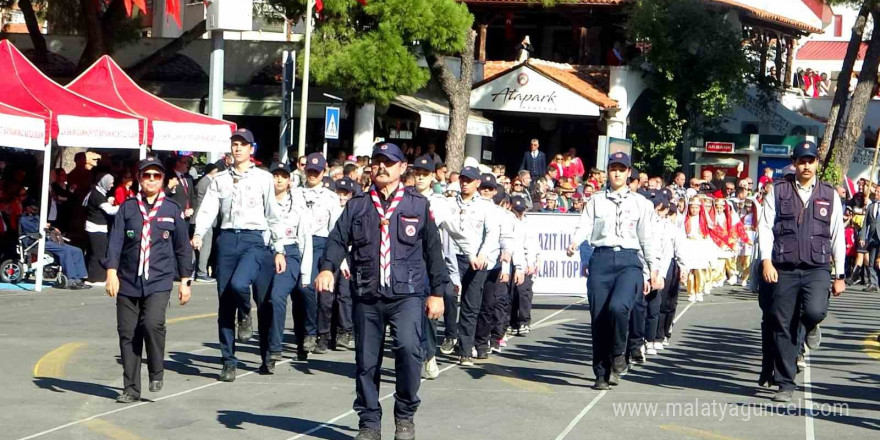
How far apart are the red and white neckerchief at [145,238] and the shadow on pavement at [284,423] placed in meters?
1.20

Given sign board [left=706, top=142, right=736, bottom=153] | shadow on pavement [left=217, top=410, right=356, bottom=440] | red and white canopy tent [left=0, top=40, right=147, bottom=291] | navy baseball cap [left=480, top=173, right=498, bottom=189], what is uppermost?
sign board [left=706, top=142, right=736, bottom=153]

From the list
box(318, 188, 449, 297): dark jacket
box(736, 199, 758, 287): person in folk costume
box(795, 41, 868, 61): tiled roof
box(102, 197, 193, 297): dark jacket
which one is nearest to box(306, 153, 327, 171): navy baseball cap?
box(102, 197, 193, 297): dark jacket

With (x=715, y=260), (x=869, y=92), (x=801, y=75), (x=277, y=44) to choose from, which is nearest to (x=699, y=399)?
(x=715, y=260)

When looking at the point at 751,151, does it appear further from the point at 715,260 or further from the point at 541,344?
the point at 541,344

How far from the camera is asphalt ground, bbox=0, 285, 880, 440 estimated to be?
9.52 metres

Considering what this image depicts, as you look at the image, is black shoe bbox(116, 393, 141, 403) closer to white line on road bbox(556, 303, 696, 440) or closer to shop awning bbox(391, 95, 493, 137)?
white line on road bbox(556, 303, 696, 440)

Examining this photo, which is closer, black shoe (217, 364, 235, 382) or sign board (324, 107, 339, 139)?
black shoe (217, 364, 235, 382)

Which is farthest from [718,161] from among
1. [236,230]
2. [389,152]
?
[389,152]

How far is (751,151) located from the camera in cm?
3822

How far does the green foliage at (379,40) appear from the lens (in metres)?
29.3

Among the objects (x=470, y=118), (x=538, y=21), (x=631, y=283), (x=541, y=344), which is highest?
(x=538, y=21)

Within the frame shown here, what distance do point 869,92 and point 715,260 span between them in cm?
1457

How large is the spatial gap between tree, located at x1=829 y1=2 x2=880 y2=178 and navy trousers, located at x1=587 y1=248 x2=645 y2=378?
82.6 ft

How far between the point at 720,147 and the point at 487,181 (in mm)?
25483
